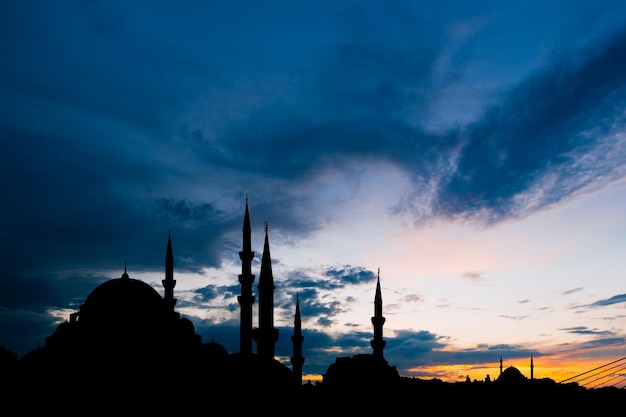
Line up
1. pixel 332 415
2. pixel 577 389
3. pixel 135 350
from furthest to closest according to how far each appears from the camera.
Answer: pixel 577 389, pixel 332 415, pixel 135 350

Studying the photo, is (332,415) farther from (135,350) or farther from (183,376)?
(135,350)

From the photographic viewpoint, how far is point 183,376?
3688 centimetres

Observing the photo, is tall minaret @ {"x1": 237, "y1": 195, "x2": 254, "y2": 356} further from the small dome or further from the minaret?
the small dome

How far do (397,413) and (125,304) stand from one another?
20.7 m

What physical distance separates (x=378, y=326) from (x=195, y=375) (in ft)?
59.5

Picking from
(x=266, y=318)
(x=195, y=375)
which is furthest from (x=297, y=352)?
(x=195, y=375)

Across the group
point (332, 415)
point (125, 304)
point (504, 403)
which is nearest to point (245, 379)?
point (332, 415)

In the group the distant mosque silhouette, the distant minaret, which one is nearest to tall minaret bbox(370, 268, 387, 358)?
the distant mosque silhouette

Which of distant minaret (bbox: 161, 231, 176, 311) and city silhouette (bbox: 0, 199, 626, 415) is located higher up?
distant minaret (bbox: 161, 231, 176, 311)

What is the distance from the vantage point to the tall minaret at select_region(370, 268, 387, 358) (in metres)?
49.2

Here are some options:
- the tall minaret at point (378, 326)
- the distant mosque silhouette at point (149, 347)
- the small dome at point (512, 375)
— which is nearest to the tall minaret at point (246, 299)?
the distant mosque silhouette at point (149, 347)

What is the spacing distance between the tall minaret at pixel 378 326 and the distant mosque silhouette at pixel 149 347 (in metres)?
6.22

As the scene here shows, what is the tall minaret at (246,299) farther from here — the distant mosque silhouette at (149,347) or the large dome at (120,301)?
the large dome at (120,301)

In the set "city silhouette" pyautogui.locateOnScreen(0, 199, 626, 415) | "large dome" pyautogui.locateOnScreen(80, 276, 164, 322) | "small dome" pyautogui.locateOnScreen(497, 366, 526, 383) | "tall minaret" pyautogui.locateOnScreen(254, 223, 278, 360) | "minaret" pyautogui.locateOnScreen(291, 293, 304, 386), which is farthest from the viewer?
"small dome" pyautogui.locateOnScreen(497, 366, 526, 383)
